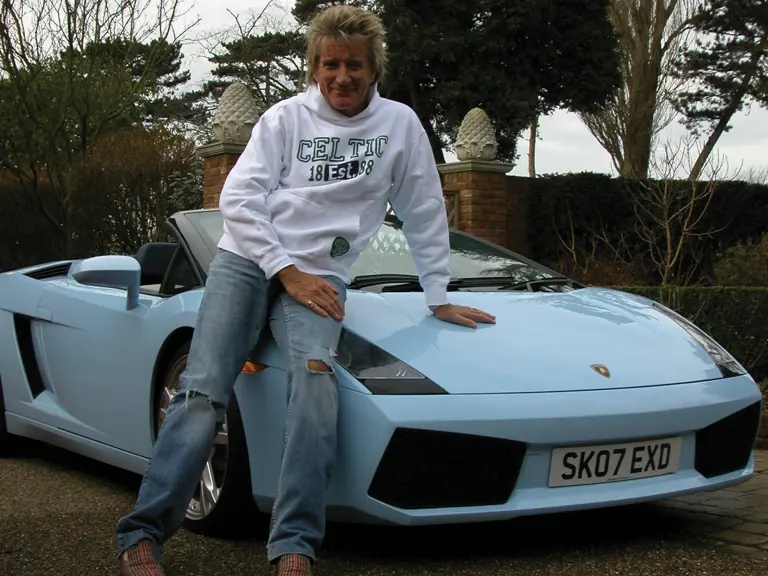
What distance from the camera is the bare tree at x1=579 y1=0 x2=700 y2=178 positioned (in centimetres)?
2558

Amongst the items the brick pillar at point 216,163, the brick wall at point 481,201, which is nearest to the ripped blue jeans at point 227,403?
the brick pillar at point 216,163

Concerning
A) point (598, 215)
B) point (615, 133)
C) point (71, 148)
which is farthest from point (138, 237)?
point (615, 133)

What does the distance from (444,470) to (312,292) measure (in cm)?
61

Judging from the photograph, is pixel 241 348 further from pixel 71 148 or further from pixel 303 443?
pixel 71 148

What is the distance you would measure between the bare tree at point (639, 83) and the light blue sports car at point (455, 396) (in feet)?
74.5

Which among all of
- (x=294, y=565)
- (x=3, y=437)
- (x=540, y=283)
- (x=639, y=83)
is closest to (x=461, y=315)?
(x=540, y=283)

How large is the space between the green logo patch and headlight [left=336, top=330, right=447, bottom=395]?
0.78ft

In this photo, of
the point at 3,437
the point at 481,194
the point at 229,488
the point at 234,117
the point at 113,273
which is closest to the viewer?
the point at 229,488

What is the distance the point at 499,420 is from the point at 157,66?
11.1 meters

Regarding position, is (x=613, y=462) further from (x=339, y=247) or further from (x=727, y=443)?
(x=339, y=247)

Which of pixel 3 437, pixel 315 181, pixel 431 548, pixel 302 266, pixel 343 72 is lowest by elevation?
pixel 3 437

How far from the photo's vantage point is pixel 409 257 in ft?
12.2

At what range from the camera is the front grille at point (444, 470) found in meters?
2.66

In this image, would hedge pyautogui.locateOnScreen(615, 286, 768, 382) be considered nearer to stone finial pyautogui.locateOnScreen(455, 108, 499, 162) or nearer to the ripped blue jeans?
the ripped blue jeans
